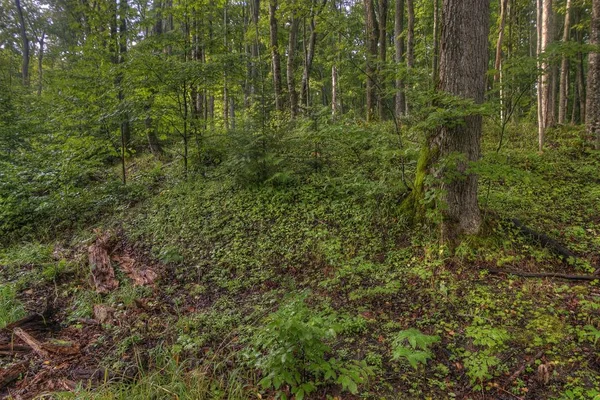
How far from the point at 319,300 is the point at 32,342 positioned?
3.42m

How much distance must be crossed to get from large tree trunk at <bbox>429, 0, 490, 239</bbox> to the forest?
26 millimetres

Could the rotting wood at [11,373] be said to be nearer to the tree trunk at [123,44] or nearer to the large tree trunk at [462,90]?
the large tree trunk at [462,90]

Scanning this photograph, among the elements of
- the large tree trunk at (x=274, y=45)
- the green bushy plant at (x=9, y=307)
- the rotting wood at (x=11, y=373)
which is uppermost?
the large tree trunk at (x=274, y=45)

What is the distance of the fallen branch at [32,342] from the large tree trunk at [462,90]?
16.6 ft

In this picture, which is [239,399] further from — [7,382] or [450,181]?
[450,181]

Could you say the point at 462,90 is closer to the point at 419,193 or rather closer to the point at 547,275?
the point at 419,193

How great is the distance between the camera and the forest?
282 cm

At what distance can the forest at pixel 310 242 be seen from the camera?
282cm

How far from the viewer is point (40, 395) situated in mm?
2879

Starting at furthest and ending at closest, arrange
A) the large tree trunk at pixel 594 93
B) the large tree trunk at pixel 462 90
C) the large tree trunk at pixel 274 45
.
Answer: the large tree trunk at pixel 274 45 → the large tree trunk at pixel 594 93 → the large tree trunk at pixel 462 90

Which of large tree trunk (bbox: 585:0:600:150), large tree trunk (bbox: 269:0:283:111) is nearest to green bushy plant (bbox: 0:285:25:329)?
large tree trunk (bbox: 269:0:283:111)

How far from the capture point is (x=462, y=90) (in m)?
4.25

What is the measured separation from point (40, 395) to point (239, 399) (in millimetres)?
1815

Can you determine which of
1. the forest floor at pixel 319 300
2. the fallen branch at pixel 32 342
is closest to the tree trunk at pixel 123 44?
the forest floor at pixel 319 300
